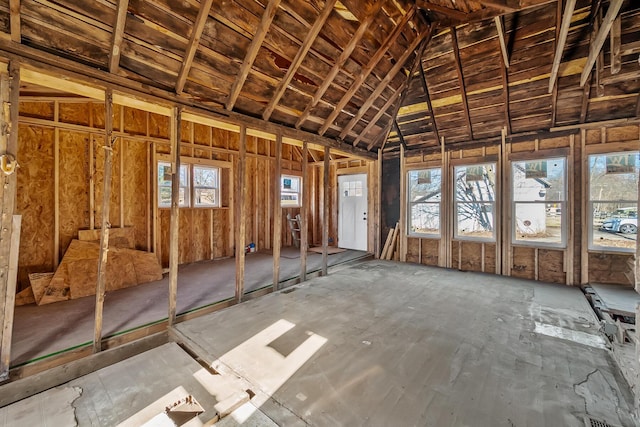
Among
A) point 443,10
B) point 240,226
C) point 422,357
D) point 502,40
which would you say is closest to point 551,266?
point 502,40

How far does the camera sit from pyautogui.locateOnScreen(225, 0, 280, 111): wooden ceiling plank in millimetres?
2828

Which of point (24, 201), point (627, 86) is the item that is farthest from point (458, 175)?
point (24, 201)

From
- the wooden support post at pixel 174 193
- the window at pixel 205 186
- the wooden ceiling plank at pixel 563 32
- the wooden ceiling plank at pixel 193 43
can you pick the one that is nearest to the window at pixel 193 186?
the window at pixel 205 186

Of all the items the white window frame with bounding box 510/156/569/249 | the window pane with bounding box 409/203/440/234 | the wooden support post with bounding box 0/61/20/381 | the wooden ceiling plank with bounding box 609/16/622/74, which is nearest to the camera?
the wooden support post with bounding box 0/61/20/381

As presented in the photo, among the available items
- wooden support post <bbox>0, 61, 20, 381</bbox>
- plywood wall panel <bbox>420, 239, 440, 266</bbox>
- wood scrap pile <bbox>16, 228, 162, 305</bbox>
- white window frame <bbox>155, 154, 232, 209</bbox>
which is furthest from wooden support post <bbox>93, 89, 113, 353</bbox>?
plywood wall panel <bbox>420, 239, 440, 266</bbox>

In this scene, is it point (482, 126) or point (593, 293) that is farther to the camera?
point (482, 126)

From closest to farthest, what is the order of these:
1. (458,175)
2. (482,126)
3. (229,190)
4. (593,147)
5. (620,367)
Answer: (620,367), (593,147), (482,126), (458,175), (229,190)

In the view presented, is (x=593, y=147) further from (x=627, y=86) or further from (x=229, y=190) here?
(x=229, y=190)

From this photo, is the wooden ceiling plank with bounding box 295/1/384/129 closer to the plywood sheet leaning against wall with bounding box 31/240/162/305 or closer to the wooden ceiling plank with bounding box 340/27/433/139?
the wooden ceiling plank with bounding box 340/27/433/139

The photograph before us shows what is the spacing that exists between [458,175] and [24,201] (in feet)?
25.3

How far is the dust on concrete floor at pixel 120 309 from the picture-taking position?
2.52 meters

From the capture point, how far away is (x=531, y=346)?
267 cm

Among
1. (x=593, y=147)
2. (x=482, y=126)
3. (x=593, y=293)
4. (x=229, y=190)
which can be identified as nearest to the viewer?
(x=593, y=293)

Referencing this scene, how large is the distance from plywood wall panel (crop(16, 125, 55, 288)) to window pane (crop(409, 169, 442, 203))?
688cm
